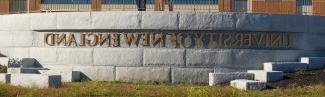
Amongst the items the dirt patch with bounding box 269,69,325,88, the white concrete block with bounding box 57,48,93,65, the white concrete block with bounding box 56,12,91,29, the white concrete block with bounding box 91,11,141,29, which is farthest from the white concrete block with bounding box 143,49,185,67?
the dirt patch with bounding box 269,69,325,88

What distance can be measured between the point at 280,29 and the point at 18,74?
804 centimetres

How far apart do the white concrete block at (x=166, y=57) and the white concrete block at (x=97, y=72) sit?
4.02ft

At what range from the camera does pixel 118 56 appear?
16766mm

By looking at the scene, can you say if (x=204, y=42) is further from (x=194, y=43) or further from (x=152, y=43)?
(x=152, y=43)

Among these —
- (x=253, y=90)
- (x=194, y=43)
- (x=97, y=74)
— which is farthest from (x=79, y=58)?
(x=253, y=90)

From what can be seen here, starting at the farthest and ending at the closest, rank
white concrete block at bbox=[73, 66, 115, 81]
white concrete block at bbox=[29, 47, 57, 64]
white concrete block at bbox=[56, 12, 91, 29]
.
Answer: white concrete block at bbox=[29, 47, 57, 64], white concrete block at bbox=[56, 12, 91, 29], white concrete block at bbox=[73, 66, 115, 81]

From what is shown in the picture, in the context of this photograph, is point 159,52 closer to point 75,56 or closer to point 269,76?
point 75,56

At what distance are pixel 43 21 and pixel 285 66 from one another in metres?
7.67

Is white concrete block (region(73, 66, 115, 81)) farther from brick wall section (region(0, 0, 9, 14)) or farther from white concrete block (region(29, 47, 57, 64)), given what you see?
brick wall section (region(0, 0, 9, 14))

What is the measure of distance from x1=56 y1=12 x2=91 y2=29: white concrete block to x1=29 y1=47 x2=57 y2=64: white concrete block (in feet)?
2.93

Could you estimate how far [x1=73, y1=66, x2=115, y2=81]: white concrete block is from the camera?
55.1ft

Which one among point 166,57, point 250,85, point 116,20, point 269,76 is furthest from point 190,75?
point 116,20

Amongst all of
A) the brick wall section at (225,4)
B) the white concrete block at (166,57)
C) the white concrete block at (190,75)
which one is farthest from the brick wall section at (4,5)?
the white concrete block at (190,75)

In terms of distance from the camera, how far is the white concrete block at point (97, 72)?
1678 cm
